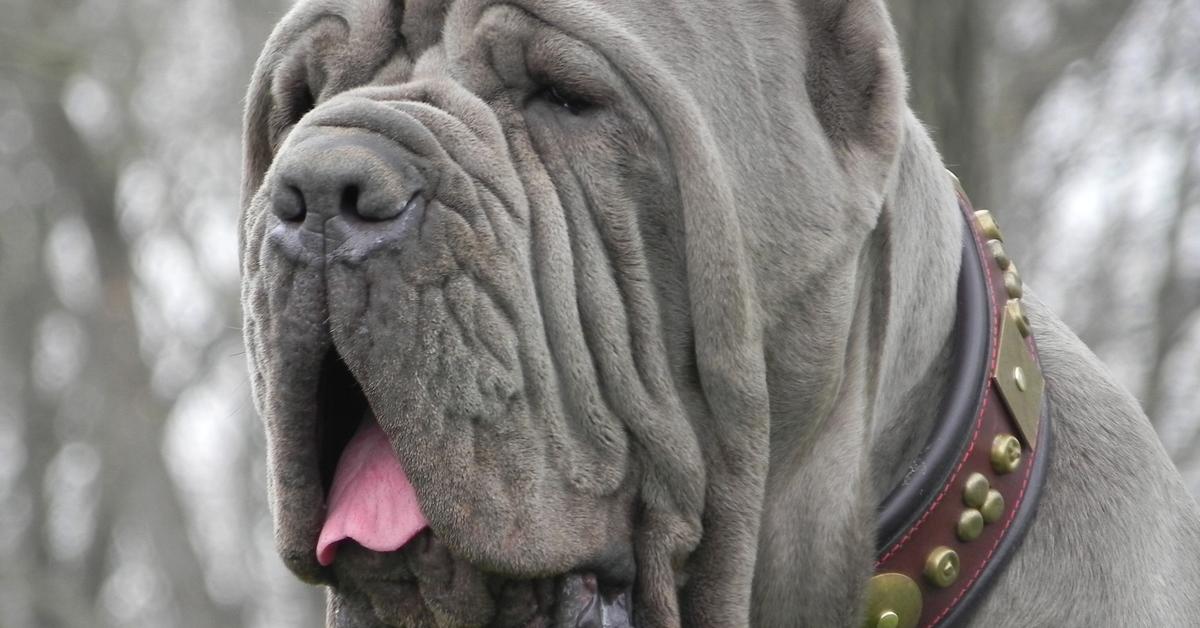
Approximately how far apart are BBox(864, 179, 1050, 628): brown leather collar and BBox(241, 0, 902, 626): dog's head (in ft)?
0.88

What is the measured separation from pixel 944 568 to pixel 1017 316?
55cm

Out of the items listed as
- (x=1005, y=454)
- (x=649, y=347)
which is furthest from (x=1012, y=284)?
(x=649, y=347)

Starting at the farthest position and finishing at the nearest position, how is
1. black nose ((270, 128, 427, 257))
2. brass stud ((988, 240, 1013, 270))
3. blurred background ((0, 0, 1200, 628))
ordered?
blurred background ((0, 0, 1200, 628)) → brass stud ((988, 240, 1013, 270)) → black nose ((270, 128, 427, 257))

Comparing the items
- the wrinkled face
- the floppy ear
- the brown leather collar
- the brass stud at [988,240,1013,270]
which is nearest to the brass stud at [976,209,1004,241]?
the brass stud at [988,240,1013,270]

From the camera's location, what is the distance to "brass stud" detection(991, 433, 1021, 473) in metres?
3.02

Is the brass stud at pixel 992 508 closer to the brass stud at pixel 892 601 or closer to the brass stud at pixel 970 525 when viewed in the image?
the brass stud at pixel 970 525

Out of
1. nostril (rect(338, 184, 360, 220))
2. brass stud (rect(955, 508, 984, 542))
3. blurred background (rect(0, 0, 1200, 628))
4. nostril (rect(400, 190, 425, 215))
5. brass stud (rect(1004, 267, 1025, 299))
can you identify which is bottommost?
blurred background (rect(0, 0, 1200, 628))

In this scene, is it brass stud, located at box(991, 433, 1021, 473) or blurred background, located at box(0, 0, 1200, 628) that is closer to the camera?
brass stud, located at box(991, 433, 1021, 473)

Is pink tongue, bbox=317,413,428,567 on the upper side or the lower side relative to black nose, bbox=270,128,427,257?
lower

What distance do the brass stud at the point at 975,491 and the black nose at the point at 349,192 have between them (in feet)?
3.78

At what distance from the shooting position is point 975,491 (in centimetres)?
301

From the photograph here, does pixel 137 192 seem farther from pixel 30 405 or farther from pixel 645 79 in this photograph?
pixel 645 79

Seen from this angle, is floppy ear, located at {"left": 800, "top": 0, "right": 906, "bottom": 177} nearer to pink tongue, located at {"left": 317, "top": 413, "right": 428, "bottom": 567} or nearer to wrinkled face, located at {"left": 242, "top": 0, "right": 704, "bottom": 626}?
wrinkled face, located at {"left": 242, "top": 0, "right": 704, "bottom": 626}

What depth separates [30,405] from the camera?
15.0 metres
